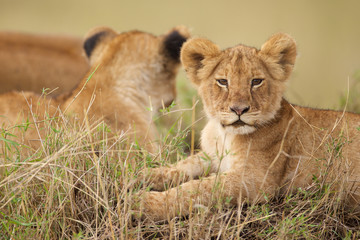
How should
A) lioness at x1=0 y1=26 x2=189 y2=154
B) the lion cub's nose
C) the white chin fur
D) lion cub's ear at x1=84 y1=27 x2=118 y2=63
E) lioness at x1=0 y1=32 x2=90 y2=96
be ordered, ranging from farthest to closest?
lioness at x1=0 y1=32 x2=90 y2=96
lion cub's ear at x1=84 y1=27 x2=118 y2=63
lioness at x1=0 y1=26 x2=189 y2=154
the white chin fur
the lion cub's nose

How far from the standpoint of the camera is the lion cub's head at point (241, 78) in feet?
9.02

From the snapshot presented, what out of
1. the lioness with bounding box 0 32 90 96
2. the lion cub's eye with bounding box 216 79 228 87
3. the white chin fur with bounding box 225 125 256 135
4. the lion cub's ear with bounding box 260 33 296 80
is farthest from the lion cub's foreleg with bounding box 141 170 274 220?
the lioness with bounding box 0 32 90 96

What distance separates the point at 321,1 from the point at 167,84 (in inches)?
328

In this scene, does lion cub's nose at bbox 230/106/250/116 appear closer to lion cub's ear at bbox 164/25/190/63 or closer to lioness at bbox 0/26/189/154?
lioness at bbox 0/26/189/154

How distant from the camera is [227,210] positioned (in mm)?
2648

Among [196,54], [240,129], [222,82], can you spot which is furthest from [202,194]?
[196,54]

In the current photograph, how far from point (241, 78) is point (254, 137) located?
342mm

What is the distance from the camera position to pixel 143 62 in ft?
12.7

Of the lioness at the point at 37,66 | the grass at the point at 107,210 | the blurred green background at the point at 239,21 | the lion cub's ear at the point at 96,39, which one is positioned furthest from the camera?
the blurred green background at the point at 239,21

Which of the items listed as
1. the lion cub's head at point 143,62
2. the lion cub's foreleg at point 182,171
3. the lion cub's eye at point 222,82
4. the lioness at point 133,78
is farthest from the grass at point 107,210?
the lion cub's head at point 143,62

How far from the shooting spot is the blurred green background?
927 cm

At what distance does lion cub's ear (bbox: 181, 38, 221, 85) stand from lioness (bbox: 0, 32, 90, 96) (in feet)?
8.94

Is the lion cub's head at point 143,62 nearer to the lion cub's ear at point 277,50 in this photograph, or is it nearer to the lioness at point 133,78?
the lioness at point 133,78

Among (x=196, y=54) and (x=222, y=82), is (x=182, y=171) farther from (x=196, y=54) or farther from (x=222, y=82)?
(x=196, y=54)
